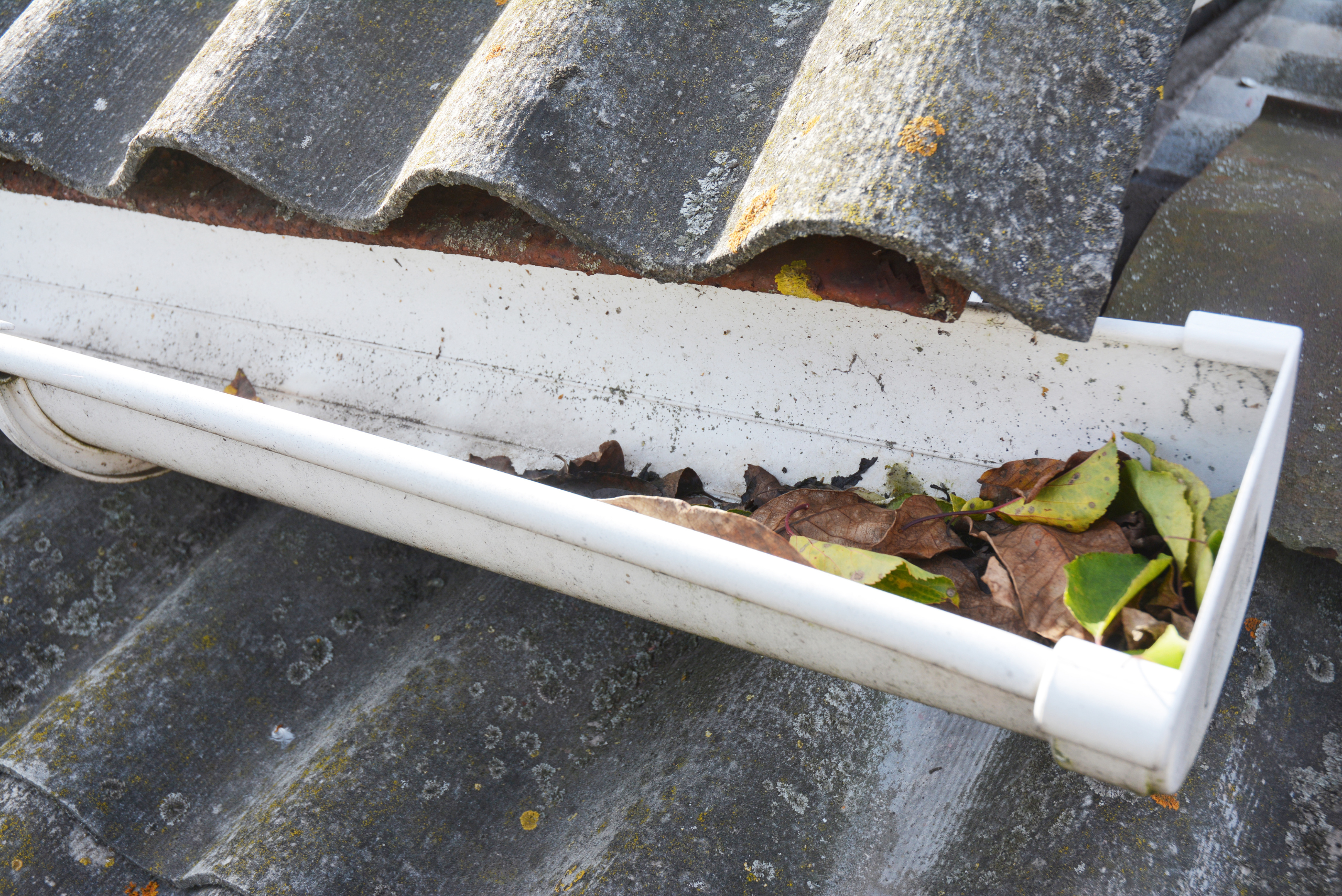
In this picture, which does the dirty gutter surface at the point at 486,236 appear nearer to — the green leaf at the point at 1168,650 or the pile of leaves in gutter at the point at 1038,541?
the pile of leaves in gutter at the point at 1038,541

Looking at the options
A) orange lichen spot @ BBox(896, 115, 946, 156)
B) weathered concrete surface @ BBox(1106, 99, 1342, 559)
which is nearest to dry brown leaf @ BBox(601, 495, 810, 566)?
orange lichen spot @ BBox(896, 115, 946, 156)

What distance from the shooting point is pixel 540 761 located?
3.91ft

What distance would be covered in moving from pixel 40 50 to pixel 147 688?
1.20m

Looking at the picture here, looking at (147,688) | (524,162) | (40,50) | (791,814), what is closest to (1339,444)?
(791,814)

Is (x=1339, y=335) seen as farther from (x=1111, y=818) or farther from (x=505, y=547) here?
(x=505, y=547)

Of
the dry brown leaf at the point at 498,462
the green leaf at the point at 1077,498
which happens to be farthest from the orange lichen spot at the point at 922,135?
the dry brown leaf at the point at 498,462

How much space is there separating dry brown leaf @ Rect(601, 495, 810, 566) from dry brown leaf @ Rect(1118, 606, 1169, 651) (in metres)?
0.34

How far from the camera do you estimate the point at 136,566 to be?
5.26ft

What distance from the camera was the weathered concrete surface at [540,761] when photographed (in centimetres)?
99

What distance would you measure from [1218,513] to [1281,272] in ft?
2.33

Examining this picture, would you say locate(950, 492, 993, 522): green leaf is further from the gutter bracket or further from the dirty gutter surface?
the gutter bracket

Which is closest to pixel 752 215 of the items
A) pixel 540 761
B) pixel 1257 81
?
pixel 540 761

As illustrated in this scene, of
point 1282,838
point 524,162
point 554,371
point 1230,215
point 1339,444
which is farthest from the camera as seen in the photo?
point 1230,215

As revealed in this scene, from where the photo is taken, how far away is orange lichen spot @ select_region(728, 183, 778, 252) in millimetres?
953
